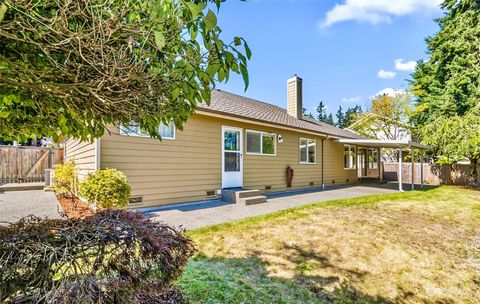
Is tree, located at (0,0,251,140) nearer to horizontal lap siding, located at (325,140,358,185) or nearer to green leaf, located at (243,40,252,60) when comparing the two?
green leaf, located at (243,40,252,60)

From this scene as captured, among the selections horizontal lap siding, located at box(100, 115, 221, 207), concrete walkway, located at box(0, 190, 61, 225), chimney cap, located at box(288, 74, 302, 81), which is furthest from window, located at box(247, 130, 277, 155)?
concrete walkway, located at box(0, 190, 61, 225)

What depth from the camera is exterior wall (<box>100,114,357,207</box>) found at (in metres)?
6.89

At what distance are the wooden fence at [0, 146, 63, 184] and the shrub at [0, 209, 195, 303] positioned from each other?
14676mm

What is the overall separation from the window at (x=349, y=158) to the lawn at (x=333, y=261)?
9.12 metres

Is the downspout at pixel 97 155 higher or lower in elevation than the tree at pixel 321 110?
lower

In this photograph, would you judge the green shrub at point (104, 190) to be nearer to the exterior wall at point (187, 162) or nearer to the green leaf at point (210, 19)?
the exterior wall at point (187, 162)

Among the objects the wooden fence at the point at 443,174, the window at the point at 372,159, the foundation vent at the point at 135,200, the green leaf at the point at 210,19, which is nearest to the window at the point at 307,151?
the foundation vent at the point at 135,200

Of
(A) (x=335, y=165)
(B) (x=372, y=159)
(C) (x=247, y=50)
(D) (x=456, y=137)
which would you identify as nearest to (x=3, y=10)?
(C) (x=247, y=50)

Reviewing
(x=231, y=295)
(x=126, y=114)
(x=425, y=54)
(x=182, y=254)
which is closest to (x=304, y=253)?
(x=231, y=295)

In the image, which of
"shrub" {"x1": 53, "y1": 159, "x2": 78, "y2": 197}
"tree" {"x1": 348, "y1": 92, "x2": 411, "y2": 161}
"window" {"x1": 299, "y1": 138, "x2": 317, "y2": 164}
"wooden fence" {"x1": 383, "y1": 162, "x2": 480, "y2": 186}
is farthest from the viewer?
"tree" {"x1": 348, "y1": 92, "x2": 411, "y2": 161}

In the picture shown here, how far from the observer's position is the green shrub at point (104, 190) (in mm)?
5422

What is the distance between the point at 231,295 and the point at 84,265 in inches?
88.5

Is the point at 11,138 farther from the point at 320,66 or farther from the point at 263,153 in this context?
the point at 320,66

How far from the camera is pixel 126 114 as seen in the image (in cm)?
190
